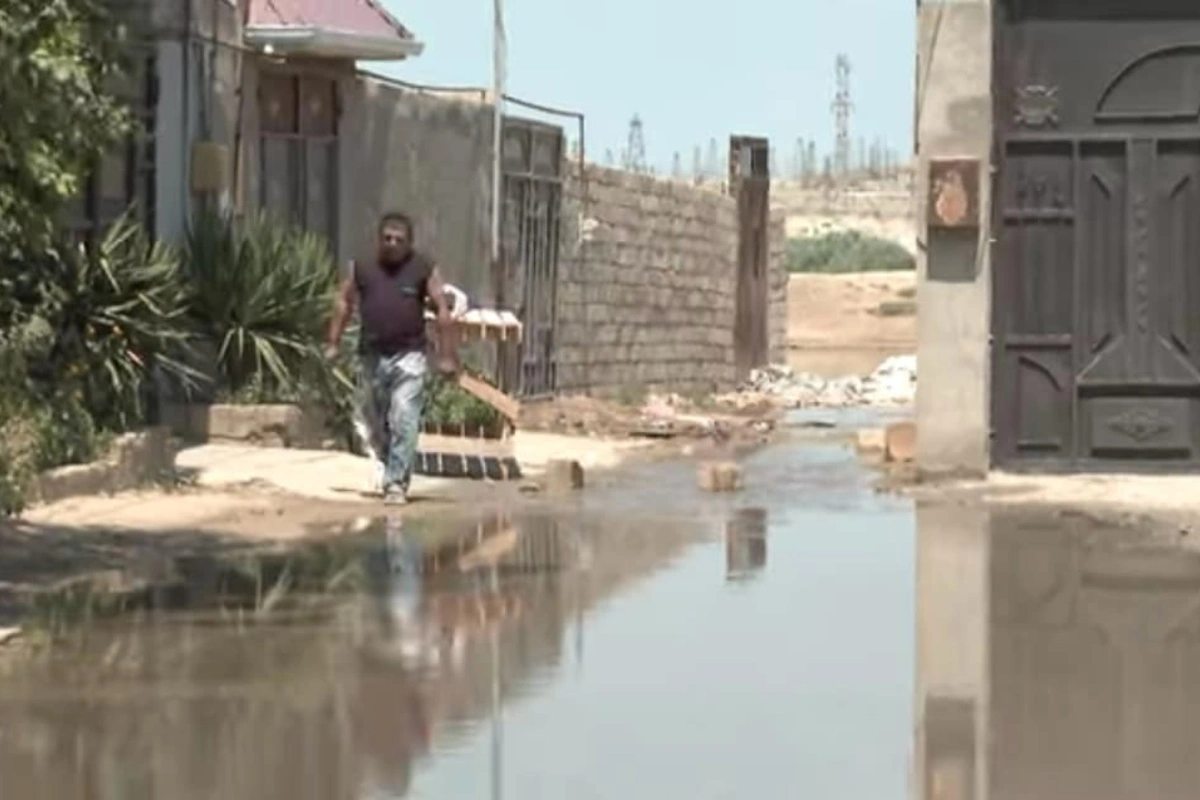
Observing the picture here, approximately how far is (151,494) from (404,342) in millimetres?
1817

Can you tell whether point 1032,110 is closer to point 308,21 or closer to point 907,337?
point 308,21

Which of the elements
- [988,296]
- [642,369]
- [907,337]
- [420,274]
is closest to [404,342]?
[420,274]

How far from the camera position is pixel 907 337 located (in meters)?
68.4

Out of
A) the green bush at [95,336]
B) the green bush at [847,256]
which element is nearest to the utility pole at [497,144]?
the green bush at [95,336]

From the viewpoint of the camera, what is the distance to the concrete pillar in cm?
1808

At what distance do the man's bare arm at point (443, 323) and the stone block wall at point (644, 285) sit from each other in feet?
34.5

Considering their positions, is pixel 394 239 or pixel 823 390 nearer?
pixel 394 239

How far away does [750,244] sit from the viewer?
121 ft

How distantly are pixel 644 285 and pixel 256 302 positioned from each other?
12.2m

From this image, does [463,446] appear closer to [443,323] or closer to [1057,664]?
[443,323]

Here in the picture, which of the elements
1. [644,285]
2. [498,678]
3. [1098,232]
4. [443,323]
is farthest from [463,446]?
[644,285]

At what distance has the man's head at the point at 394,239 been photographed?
55.1 ft

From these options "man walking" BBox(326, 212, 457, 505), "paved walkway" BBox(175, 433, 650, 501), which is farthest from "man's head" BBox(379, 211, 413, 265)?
"paved walkway" BBox(175, 433, 650, 501)

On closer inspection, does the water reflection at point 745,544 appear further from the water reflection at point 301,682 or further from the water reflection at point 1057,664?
the water reflection at point 1057,664
